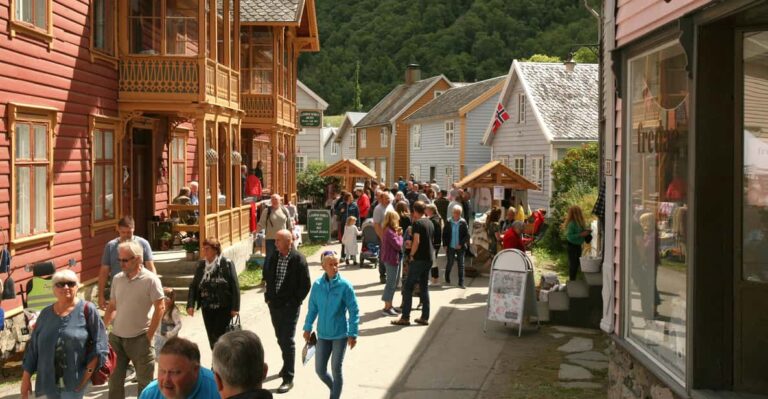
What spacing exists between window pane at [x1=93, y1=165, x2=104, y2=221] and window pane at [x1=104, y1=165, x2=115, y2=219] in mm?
158

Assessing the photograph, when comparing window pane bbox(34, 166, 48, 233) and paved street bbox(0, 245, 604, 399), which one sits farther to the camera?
window pane bbox(34, 166, 48, 233)

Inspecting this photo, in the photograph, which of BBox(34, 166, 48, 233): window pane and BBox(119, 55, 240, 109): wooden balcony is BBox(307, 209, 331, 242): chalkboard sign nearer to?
BBox(119, 55, 240, 109): wooden balcony

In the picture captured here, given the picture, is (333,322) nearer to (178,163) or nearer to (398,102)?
(178,163)

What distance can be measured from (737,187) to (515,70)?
2878 centimetres

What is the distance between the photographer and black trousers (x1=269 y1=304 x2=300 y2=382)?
9734mm

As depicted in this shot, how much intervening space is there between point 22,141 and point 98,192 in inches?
131

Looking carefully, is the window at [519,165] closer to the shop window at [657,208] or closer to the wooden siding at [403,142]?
the wooden siding at [403,142]

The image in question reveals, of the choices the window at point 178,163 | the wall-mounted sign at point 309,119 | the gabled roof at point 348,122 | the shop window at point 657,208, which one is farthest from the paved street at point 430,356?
the gabled roof at point 348,122

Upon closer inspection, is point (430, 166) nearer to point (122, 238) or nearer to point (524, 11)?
point (524, 11)

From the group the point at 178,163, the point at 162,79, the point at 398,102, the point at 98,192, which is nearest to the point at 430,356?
the point at 98,192

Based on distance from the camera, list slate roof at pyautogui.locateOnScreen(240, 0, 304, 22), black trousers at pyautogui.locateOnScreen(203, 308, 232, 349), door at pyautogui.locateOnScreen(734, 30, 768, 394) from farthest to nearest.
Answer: slate roof at pyautogui.locateOnScreen(240, 0, 304, 22)
black trousers at pyautogui.locateOnScreen(203, 308, 232, 349)
door at pyautogui.locateOnScreen(734, 30, 768, 394)

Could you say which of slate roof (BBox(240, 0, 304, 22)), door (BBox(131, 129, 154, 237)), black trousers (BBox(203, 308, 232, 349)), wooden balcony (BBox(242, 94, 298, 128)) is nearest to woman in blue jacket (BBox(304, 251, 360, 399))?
black trousers (BBox(203, 308, 232, 349))

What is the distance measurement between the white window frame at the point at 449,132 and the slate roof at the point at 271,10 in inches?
831

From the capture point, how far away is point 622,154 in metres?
8.27
